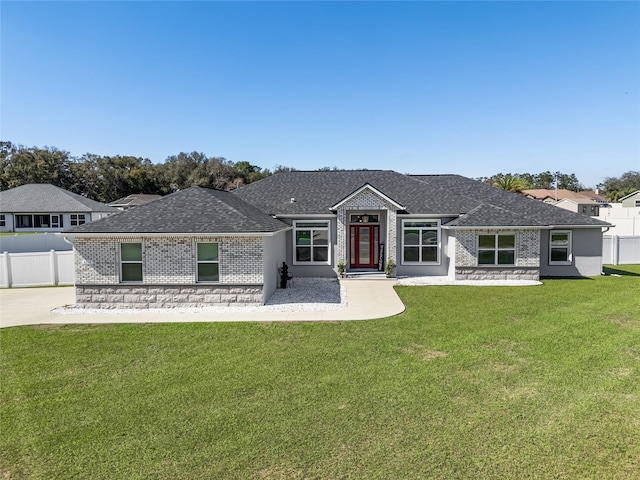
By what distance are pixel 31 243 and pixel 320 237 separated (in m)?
20.6

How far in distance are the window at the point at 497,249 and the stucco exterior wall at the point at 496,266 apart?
0.16 m

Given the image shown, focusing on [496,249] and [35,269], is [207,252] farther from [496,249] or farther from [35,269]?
[496,249]

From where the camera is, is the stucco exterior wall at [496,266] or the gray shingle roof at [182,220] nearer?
the gray shingle roof at [182,220]

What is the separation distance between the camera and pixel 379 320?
10844 millimetres

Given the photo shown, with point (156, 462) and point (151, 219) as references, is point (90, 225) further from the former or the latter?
point (156, 462)

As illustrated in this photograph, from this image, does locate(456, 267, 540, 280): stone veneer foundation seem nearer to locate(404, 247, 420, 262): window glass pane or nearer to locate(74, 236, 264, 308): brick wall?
locate(404, 247, 420, 262): window glass pane

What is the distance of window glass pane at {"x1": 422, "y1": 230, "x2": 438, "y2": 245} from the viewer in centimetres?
1872

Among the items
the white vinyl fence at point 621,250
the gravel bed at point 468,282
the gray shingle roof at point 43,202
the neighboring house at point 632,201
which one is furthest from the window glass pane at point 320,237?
the neighboring house at point 632,201

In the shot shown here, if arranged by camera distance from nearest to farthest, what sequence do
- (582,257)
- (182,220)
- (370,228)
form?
(182,220)
(582,257)
(370,228)

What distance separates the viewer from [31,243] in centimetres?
2603

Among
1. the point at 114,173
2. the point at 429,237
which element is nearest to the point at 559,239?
the point at 429,237

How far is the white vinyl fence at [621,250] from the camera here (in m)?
22.2

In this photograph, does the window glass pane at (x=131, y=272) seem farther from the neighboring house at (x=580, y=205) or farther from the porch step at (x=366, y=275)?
the neighboring house at (x=580, y=205)

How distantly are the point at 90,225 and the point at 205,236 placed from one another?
4.05 m
